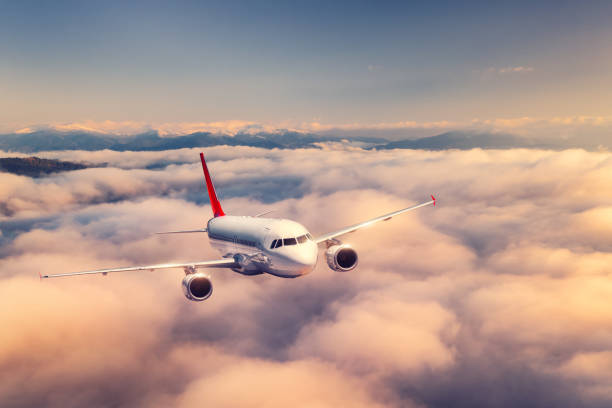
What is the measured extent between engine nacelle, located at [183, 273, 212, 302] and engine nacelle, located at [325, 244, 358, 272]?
13.7m

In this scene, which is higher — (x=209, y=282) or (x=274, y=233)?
(x=274, y=233)

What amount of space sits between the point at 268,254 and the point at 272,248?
97cm

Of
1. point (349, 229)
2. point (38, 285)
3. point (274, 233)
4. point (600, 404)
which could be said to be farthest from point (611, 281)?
point (38, 285)

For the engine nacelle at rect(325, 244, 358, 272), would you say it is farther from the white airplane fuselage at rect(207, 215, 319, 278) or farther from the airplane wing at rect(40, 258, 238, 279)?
the airplane wing at rect(40, 258, 238, 279)

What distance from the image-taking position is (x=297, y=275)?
3344 centimetres

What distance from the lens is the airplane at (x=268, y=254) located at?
108ft

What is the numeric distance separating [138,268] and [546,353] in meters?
226

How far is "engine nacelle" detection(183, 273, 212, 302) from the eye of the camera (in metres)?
33.6

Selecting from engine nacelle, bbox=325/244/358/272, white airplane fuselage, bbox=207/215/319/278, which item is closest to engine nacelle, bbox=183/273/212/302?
white airplane fuselage, bbox=207/215/319/278

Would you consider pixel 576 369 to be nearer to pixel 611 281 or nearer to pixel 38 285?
pixel 611 281

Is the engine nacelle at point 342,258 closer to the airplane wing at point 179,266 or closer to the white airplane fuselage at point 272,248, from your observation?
the white airplane fuselage at point 272,248

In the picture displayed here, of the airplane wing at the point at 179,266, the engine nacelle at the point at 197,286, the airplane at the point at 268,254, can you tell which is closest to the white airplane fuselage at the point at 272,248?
the airplane at the point at 268,254

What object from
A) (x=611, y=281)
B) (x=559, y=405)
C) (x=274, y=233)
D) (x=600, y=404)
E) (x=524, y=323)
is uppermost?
(x=274, y=233)

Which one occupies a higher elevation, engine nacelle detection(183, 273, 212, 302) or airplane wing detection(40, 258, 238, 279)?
airplane wing detection(40, 258, 238, 279)
